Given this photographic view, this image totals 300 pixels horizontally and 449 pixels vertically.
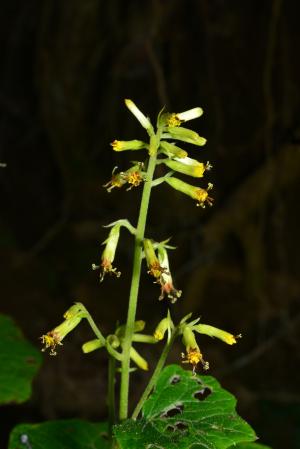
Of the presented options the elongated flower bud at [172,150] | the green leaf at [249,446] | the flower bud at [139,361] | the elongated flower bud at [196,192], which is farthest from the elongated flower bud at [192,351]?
the green leaf at [249,446]

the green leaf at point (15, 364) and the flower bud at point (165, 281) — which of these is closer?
the flower bud at point (165, 281)

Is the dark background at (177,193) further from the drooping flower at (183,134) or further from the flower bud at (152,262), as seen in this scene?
the drooping flower at (183,134)

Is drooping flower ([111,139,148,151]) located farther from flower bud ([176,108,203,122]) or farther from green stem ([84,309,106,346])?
green stem ([84,309,106,346])

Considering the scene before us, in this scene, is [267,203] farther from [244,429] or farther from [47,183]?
[244,429]

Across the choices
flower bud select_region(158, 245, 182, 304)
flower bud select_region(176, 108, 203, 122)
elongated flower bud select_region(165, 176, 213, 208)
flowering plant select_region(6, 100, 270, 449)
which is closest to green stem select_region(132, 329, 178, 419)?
flowering plant select_region(6, 100, 270, 449)

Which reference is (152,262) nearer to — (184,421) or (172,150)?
(172,150)
